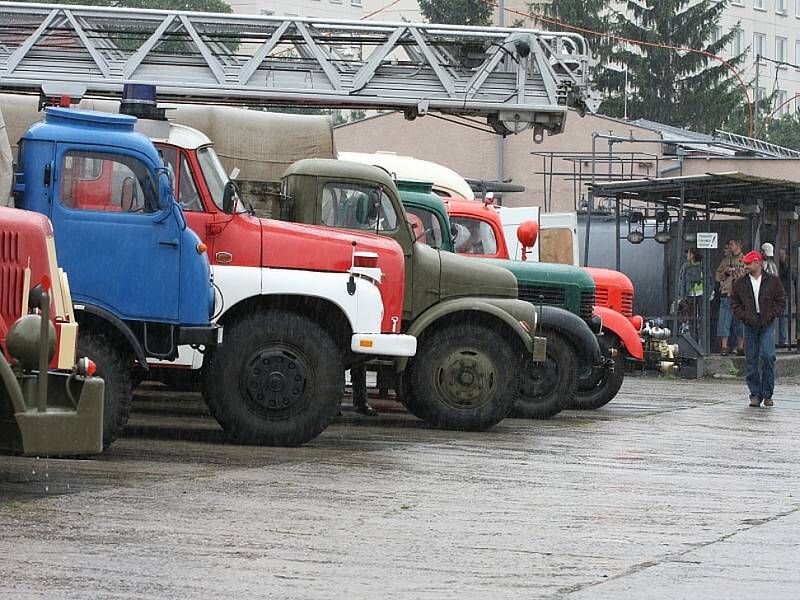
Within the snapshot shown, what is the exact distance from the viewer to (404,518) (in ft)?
34.0

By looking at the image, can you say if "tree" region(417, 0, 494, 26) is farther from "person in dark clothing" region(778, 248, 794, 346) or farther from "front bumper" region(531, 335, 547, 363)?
"front bumper" region(531, 335, 547, 363)

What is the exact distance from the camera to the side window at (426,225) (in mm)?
17562

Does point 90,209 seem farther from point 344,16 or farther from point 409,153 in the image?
point 344,16

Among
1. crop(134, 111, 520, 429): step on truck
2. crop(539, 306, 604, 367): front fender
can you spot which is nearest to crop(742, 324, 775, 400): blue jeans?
crop(539, 306, 604, 367): front fender

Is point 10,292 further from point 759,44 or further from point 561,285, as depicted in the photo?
point 759,44

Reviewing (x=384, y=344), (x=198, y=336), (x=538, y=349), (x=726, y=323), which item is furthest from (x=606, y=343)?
(x=726, y=323)

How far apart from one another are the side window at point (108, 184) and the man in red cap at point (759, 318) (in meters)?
10.3

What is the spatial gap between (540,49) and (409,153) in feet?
101

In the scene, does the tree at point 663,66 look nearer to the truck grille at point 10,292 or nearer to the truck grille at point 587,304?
the truck grille at point 587,304

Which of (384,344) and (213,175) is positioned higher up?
(213,175)

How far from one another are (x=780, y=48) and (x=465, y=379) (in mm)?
95036

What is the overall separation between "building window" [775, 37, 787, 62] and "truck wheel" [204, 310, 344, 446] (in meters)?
96.5

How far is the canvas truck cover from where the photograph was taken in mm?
17203

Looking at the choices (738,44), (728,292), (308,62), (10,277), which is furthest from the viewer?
(738,44)
